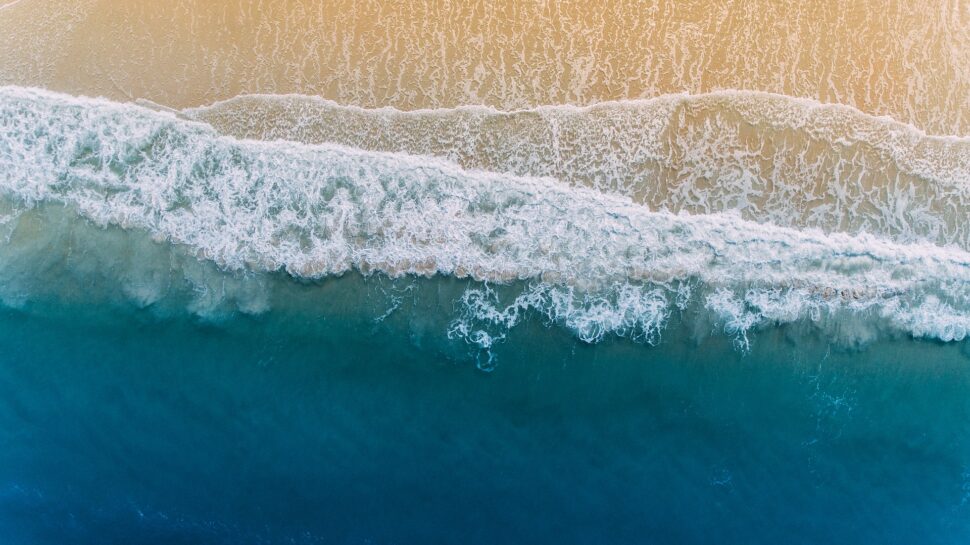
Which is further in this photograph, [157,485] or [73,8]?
[73,8]

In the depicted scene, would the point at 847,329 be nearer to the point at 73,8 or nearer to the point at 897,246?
the point at 897,246

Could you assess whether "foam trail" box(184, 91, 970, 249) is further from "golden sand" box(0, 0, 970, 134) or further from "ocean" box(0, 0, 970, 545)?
"golden sand" box(0, 0, 970, 134)

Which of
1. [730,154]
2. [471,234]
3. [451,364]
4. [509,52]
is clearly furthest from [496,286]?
[730,154]

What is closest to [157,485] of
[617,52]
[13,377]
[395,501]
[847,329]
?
[13,377]

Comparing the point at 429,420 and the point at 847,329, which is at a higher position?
the point at 847,329

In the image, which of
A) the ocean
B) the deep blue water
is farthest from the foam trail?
the deep blue water

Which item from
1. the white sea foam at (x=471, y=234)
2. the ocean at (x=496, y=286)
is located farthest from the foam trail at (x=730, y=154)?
the white sea foam at (x=471, y=234)
